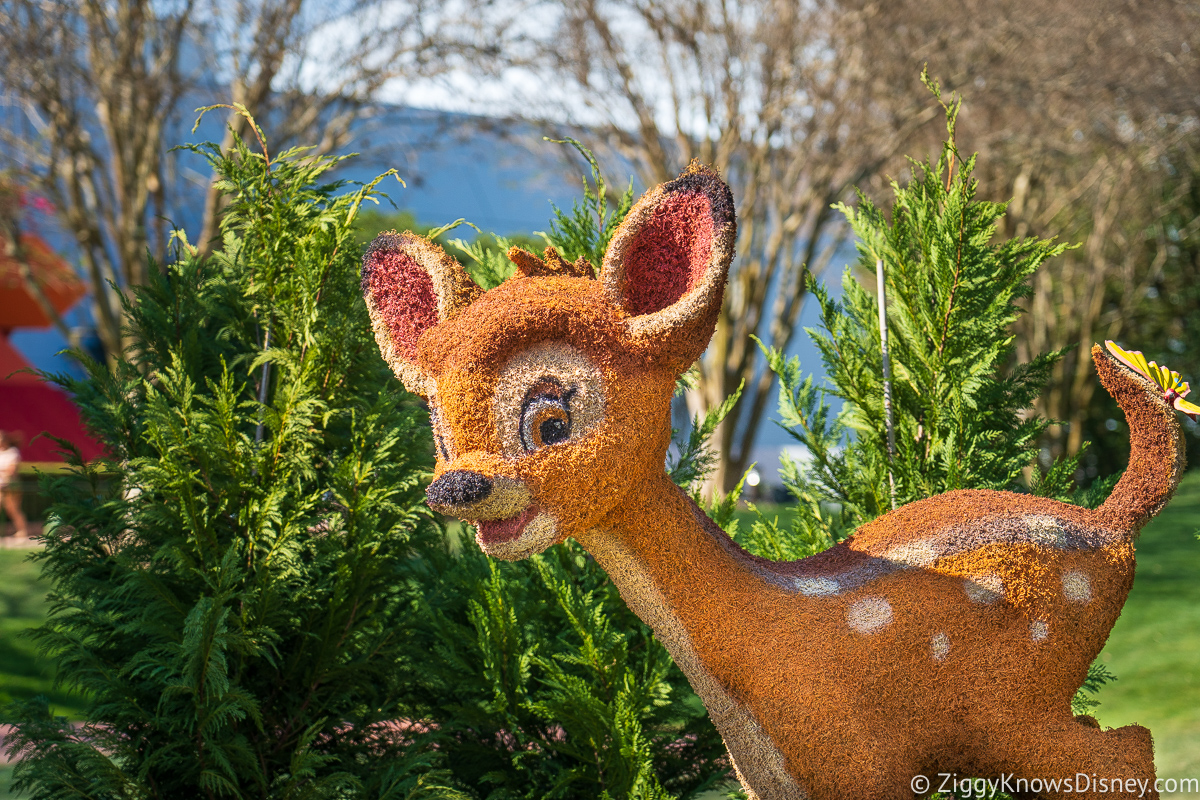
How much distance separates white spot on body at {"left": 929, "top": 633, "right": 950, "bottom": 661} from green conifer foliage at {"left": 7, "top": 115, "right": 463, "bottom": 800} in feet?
4.79

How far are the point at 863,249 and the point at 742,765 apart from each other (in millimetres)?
1892

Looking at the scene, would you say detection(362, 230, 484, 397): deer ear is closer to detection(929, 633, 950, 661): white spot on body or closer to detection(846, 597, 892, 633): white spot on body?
detection(846, 597, 892, 633): white spot on body

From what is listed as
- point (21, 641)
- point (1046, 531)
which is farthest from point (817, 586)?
point (21, 641)

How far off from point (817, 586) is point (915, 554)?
0.78ft

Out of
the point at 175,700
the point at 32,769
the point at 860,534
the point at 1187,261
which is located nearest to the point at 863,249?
the point at 860,534

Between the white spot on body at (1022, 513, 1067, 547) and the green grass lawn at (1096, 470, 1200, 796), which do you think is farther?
the green grass lawn at (1096, 470, 1200, 796)

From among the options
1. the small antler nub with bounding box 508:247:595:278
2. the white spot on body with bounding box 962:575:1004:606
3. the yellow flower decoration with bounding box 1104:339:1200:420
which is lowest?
the white spot on body with bounding box 962:575:1004:606

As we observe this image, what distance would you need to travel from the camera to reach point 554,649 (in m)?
3.29

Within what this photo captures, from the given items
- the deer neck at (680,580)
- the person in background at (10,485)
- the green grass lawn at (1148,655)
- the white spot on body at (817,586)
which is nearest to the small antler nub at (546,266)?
the deer neck at (680,580)

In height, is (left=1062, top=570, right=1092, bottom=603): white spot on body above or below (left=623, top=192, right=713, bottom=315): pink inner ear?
below

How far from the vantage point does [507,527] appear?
202 cm

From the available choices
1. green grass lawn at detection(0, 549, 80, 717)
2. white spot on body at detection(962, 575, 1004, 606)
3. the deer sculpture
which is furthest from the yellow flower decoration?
green grass lawn at detection(0, 549, 80, 717)

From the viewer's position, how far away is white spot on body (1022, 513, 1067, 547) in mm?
2248

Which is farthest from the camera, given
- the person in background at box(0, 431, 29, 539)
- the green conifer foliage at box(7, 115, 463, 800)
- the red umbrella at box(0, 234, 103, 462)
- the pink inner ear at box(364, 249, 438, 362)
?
the red umbrella at box(0, 234, 103, 462)
